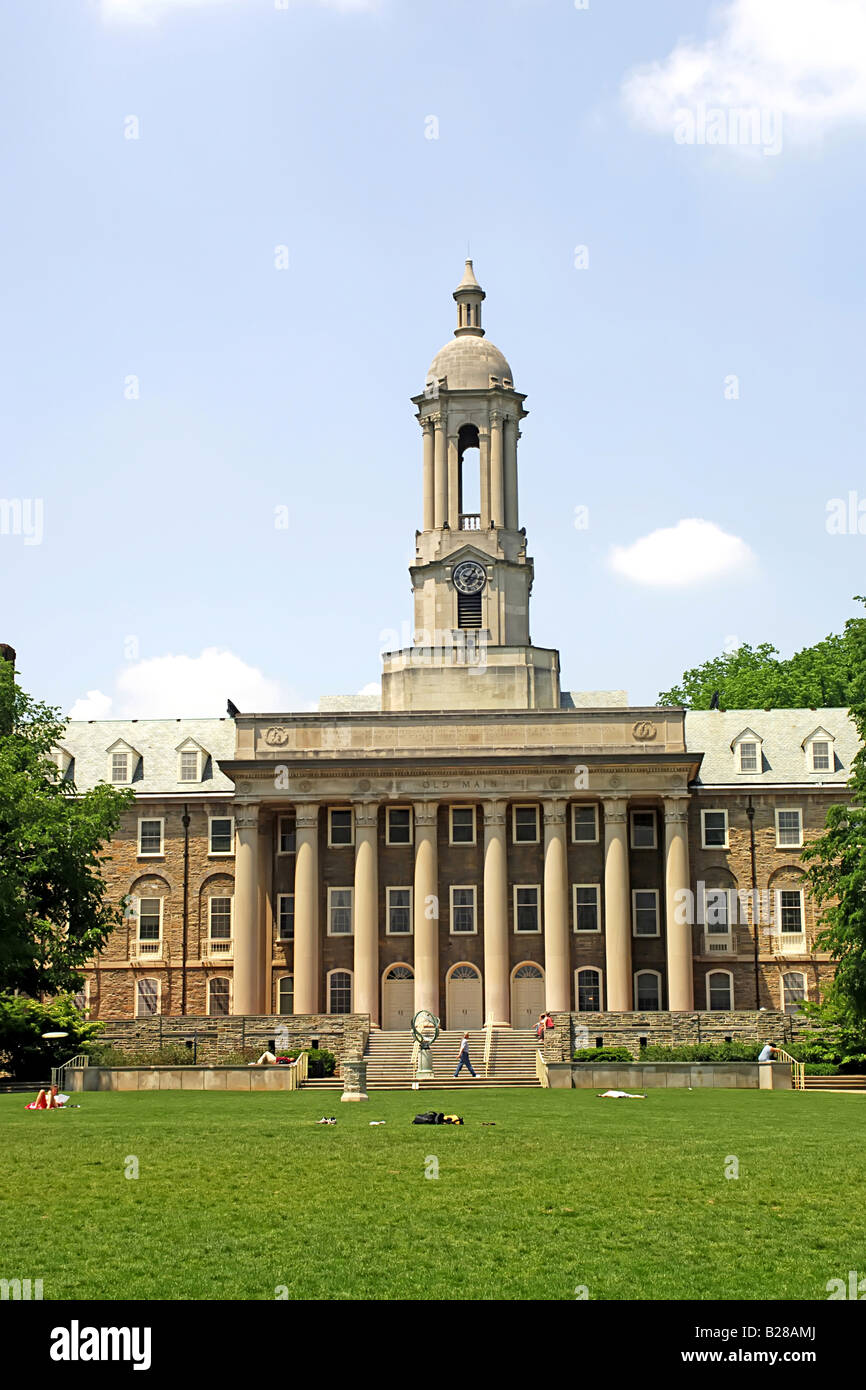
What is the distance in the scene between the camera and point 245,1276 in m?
16.4

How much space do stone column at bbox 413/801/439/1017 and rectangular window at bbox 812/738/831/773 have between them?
18.4m

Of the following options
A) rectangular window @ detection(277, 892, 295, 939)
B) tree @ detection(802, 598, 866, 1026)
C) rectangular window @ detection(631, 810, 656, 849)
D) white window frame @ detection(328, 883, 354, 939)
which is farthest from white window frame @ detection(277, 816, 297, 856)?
tree @ detection(802, 598, 866, 1026)

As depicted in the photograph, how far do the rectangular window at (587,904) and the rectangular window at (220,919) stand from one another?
51.9 feet

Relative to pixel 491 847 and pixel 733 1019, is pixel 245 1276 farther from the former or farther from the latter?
pixel 491 847

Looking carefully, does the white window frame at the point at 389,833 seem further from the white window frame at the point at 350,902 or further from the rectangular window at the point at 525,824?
the rectangular window at the point at 525,824

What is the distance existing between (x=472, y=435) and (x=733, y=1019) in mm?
33584

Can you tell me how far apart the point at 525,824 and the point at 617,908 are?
6.05 meters

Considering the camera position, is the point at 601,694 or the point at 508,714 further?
the point at 601,694

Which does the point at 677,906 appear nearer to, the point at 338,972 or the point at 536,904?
the point at 536,904

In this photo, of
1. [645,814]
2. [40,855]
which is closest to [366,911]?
[645,814]

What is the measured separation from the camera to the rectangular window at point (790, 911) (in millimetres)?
72500

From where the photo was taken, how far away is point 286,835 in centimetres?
7400
